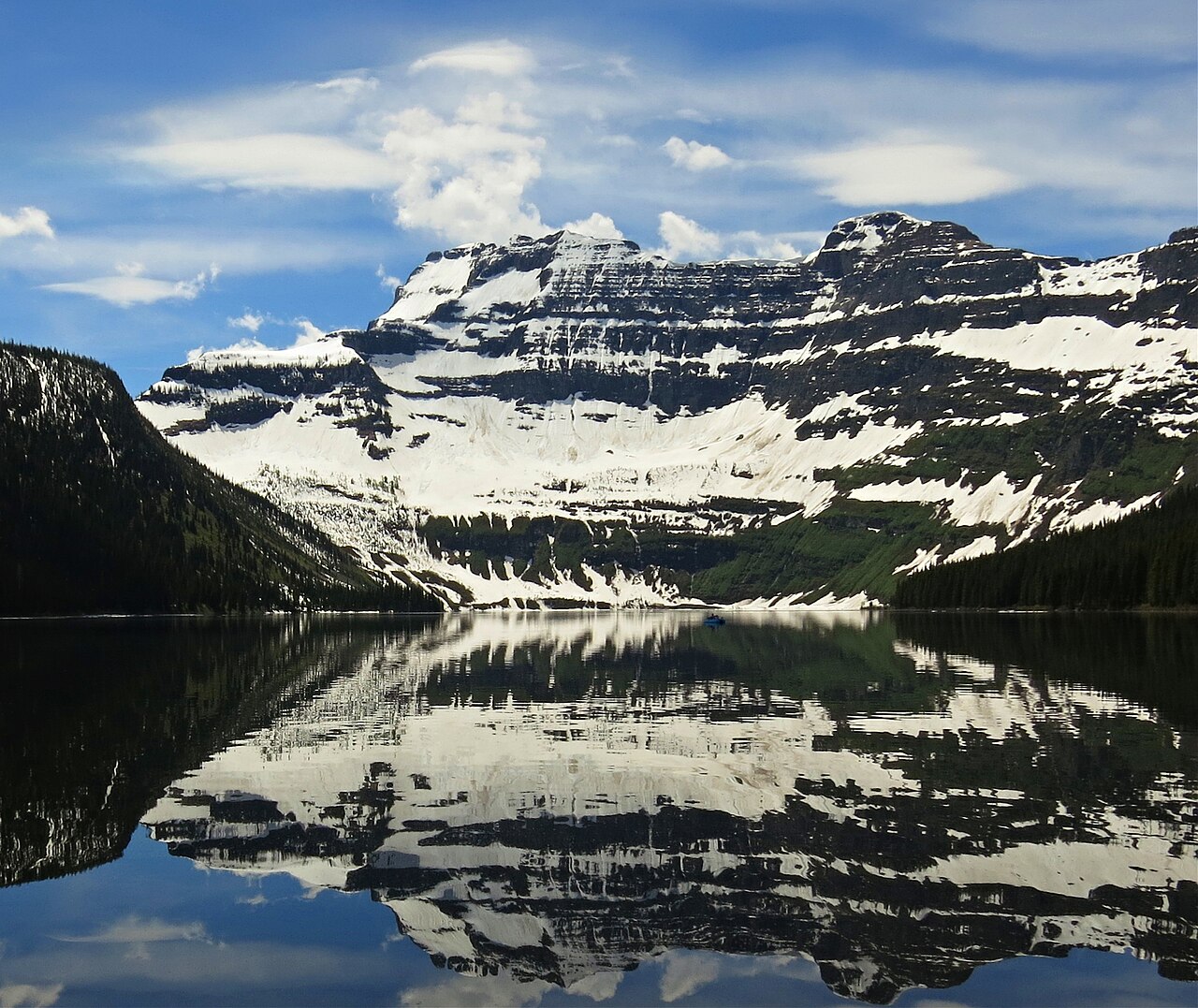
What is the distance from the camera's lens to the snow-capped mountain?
3030 cm

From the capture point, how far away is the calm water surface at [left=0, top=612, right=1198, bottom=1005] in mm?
28203

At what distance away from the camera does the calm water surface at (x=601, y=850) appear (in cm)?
2820

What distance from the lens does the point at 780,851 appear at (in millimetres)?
37438

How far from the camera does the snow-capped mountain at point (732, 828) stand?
30.3m

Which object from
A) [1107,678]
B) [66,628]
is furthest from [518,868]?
[66,628]

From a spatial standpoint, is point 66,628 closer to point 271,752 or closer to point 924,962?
point 271,752

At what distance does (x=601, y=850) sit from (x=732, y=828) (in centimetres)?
481

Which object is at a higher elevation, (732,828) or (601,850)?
(732,828)

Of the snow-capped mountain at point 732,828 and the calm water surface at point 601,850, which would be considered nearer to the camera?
the calm water surface at point 601,850

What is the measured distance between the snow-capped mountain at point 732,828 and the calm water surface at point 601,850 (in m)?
0.13

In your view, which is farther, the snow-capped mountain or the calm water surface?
the snow-capped mountain

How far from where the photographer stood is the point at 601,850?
3781 cm

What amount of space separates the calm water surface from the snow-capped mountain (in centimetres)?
13

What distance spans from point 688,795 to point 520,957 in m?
17.3
